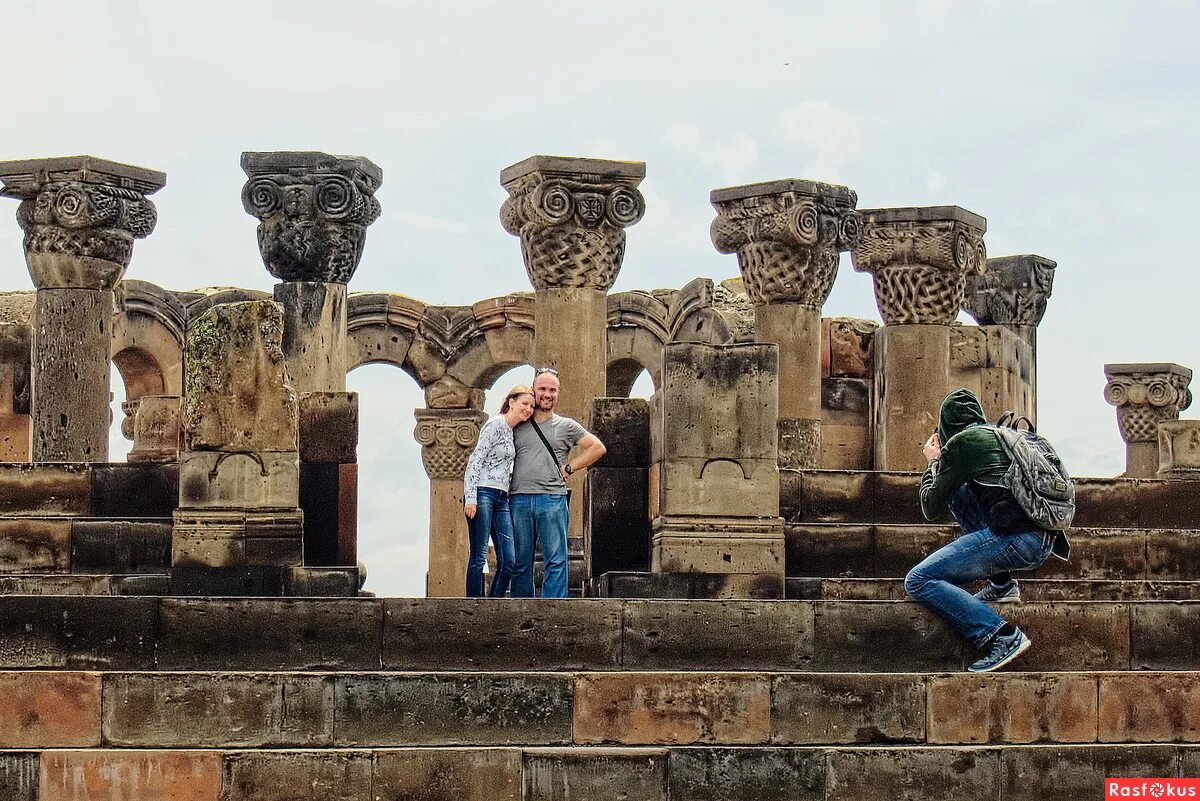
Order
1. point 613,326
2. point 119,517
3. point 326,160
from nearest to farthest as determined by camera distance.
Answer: point 119,517
point 326,160
point 613,326

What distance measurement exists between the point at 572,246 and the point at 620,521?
409 centimetres

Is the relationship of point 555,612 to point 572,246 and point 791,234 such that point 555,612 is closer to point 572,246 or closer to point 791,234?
point 572,246

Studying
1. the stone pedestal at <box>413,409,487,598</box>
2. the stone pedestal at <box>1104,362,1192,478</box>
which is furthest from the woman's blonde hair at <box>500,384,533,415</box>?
the stone pedestal at <box>1104,362,1192,478</box>

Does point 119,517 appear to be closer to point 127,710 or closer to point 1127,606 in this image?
point 127,710

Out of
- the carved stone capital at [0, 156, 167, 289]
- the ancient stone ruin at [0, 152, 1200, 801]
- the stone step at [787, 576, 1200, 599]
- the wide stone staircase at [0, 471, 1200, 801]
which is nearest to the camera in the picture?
the wide stone staircase at [0, 471, 1200, 801]

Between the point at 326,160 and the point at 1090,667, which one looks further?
the point at 326,160

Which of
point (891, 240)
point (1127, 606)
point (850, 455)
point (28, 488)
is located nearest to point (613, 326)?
point (850, 455)

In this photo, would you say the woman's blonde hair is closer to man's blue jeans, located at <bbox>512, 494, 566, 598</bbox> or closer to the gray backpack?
man's blue jeans, located at <bbox>512, 494, 566, 598</bbox>

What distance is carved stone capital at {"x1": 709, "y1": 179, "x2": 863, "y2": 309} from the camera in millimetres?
20906

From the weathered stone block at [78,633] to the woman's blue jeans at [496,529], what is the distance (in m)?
2.10

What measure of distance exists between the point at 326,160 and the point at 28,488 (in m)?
4.36

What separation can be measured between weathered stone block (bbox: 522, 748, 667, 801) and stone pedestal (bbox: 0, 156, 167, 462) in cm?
898

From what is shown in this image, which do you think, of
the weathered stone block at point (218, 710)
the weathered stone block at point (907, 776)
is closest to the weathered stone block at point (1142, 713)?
the weathered stone block at point (907, 776)

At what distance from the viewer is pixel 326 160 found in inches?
766
